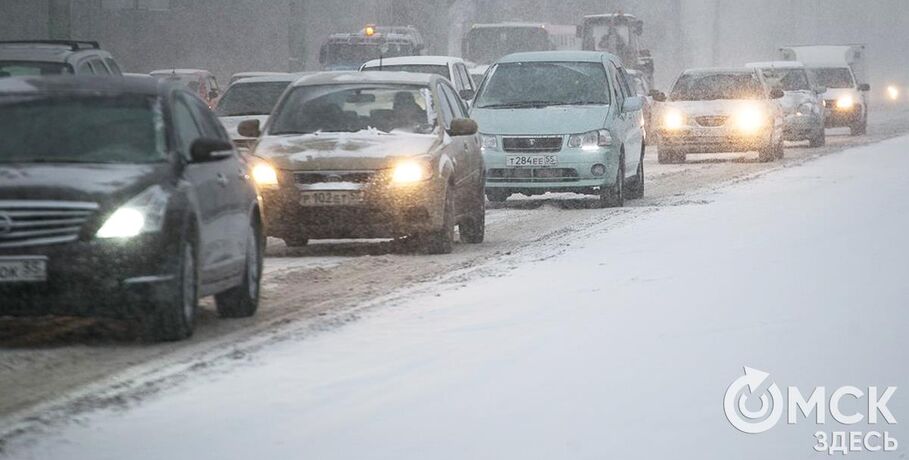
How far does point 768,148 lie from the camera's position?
3234 cm

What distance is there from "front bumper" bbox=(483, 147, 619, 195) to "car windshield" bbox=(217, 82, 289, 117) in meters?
3.62

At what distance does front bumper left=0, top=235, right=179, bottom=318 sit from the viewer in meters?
10.3

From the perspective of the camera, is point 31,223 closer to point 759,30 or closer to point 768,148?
point 768,148

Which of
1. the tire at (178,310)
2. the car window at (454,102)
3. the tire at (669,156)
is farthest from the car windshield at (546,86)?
the tire at (178,310)

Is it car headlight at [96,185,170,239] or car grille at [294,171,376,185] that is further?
car grille at [294,171,376,185]

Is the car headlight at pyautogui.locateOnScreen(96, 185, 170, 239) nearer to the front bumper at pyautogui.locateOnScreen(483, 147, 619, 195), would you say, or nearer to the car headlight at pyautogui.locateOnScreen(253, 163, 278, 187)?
the car headlight at pyautogui.locateOnScreen(253, 163, 278, 187)

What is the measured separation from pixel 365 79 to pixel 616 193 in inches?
228

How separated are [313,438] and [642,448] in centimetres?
119

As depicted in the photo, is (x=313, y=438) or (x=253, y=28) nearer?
(x=313, y=438)

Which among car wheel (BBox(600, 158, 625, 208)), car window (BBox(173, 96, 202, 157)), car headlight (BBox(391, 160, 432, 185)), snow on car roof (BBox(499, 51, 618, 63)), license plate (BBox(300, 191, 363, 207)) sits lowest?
car wheel (BBox(600, 158, 625, 208))

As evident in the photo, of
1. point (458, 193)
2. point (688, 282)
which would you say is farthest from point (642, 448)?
point (458, 193)

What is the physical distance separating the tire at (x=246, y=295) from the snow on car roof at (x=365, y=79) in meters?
4.92
